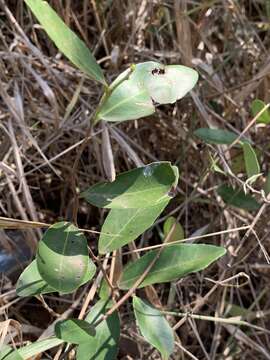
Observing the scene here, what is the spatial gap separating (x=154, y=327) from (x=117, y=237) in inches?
4.3

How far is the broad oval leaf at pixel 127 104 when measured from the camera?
0.72 meters

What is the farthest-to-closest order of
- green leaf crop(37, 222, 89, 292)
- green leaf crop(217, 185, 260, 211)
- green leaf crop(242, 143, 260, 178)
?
1. green leaf crop(217, 185, 260, 211)
2. green leaf crop(242, 143, 260, 178)
3. green leaf crop(37, 222, 89, 292)

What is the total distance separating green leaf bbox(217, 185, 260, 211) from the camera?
3.56 feet

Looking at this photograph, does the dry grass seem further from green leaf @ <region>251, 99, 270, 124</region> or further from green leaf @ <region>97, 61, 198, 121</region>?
green leaf @ <region>97, 61, 198, 121</region>

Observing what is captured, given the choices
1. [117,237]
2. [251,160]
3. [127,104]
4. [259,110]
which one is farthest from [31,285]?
[259,110]

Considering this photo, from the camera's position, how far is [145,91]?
0.75 meters

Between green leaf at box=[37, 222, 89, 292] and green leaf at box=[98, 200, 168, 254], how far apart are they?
0.24ft

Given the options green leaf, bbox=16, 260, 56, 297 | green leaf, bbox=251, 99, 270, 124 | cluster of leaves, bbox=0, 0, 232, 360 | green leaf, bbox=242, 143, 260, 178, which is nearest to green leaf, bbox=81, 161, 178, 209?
cluster of leaves, bbox=0, 0, 232, 360

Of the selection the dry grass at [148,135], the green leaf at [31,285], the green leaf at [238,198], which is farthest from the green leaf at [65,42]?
the green leaf at [238,198]

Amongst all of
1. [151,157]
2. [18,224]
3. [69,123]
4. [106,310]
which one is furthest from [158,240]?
[18,224]

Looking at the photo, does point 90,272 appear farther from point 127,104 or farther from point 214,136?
point 214,136

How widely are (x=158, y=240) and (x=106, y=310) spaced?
0.36 m

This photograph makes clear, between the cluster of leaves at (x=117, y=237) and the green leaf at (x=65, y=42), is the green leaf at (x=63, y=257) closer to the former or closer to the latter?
the cluster of leaves at (x=117, y=237)

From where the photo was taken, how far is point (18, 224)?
0.72 meters
